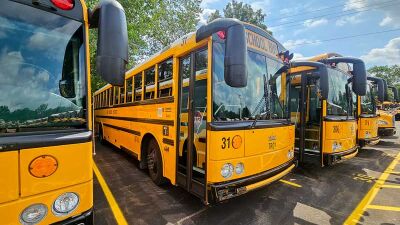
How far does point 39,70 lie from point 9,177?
892 millimetres

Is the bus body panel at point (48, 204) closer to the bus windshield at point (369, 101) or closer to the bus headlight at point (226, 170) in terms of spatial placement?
the bus headlight at point (226, 170)

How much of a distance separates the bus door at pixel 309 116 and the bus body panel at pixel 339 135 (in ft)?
0.77

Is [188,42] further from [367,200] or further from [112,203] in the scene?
[367,200]

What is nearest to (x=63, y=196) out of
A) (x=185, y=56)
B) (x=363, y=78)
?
(x=185, y=56)

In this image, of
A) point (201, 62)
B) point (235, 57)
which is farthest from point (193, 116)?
point (235, 57)

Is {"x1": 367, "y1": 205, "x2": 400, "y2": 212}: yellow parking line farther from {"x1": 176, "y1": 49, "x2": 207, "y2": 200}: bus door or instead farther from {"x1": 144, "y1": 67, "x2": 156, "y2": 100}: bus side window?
{"x1": 144, "y1": 67, "x2": 156, "y2": 100}: bus side window

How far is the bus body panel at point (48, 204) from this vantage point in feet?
6.08

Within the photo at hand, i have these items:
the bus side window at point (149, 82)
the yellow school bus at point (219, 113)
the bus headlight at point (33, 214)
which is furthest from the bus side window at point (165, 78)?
the bus headlight at point (33, 214)

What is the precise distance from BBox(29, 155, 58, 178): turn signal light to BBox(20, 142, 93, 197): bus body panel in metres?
0.02

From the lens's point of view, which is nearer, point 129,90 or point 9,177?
point 9,177

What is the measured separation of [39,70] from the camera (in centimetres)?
218

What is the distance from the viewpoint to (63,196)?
2117 millimetres

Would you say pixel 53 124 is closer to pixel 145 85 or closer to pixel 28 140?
pixel 28 140

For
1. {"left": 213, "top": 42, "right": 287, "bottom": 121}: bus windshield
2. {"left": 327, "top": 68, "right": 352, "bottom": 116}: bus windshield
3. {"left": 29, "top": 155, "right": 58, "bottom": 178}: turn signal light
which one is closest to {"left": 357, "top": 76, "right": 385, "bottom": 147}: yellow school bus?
{"left": 327, "top": 68, "right": 352, "bottom": 116}: bus windshield
